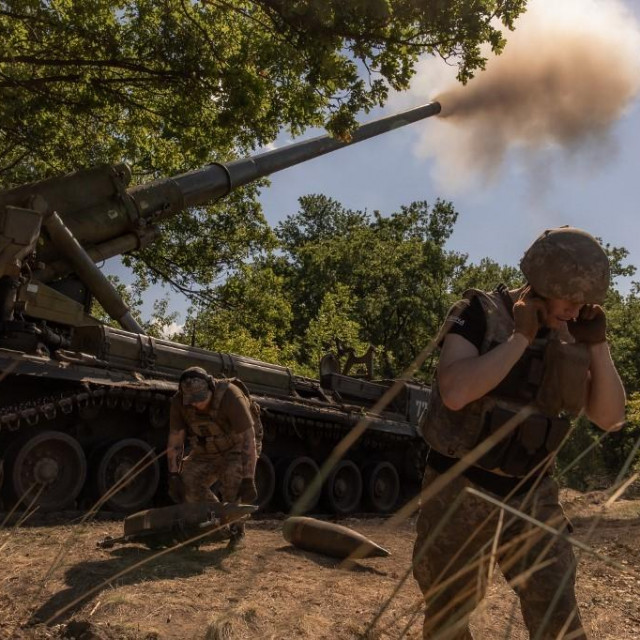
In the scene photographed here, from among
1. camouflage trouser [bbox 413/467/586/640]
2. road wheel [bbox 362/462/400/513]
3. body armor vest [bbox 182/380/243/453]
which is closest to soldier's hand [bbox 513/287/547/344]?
camouflage trouser [bbox 413/467/586/640]

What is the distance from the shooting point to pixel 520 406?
10.6 feet

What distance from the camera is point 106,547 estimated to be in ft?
22.6

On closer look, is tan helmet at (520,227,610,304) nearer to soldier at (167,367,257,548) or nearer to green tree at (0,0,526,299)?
soldier at (167,367,257,548)

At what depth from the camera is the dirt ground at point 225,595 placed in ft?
14.9

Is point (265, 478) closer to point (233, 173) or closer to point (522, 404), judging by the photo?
point (233, 173)

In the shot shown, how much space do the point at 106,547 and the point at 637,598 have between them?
4.33 metres

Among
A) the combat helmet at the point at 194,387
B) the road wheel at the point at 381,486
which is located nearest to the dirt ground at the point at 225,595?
the combat helmet at the point at 194,387

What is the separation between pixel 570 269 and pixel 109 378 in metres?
8.69

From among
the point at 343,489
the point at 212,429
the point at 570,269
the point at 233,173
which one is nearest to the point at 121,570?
the point at 212,429

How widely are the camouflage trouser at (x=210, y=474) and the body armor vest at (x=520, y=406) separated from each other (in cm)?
473

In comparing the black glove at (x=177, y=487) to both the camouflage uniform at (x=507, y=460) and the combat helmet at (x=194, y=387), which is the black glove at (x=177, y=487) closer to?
the combat helmet at (x=194, y=387)

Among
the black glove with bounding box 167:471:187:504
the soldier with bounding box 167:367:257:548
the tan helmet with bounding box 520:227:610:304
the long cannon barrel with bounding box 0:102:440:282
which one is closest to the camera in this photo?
the tan helmet with bounding box 520:227:610:304

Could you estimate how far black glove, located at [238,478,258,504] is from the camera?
299 inches

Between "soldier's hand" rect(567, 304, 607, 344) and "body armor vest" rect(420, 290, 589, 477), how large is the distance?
0.04 m
